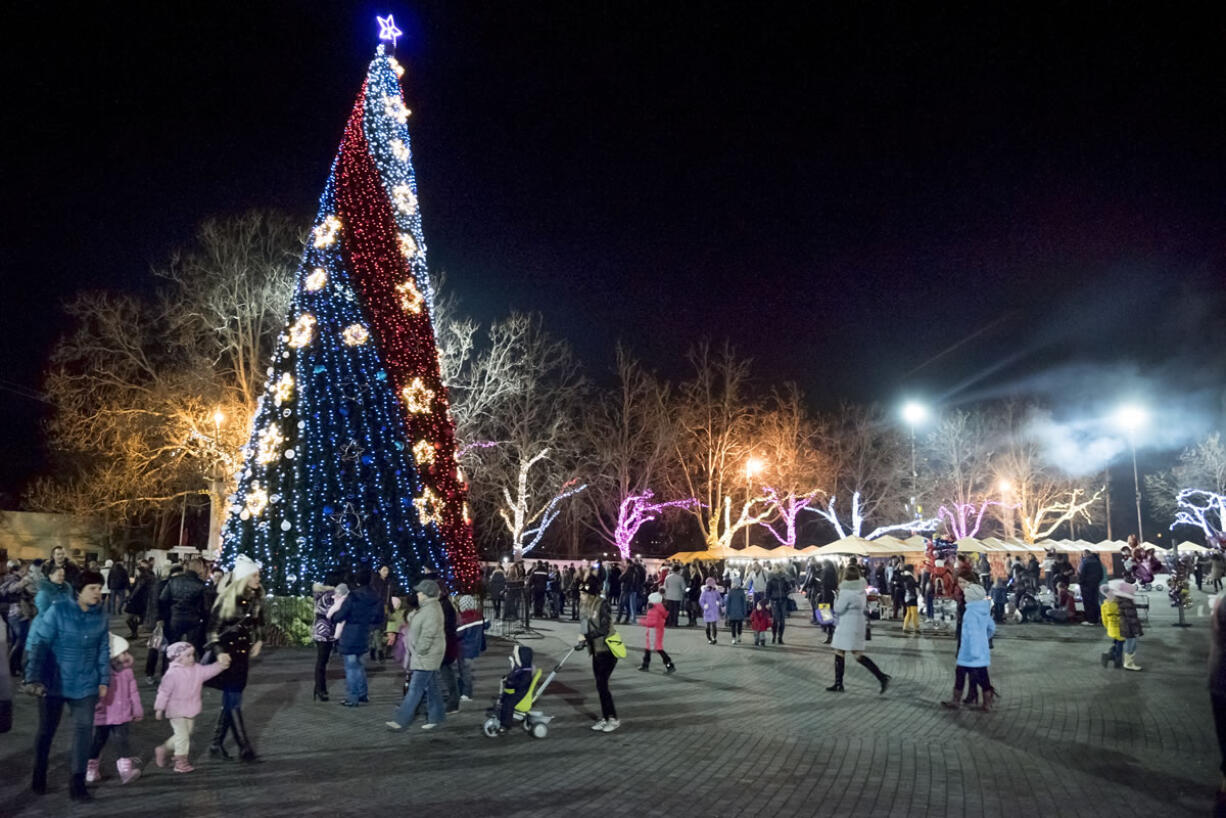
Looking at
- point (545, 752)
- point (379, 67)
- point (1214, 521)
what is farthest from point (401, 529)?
point (1214, 521)

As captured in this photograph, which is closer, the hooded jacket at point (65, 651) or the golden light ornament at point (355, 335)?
the hooded jacket at point (65, 651)

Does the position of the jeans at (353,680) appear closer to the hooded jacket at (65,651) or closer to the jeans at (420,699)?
the jeans at (420,699)

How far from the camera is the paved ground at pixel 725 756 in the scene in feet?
20.0

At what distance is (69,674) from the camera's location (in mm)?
6070

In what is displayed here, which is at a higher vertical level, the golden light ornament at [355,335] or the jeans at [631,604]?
the golden light ornament at [355,335]

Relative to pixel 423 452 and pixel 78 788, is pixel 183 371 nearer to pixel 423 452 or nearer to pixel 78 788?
pixel 423 452

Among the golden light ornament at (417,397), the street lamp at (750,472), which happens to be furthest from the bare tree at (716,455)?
the golden light ornament at (417,397)

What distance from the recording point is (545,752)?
773cm

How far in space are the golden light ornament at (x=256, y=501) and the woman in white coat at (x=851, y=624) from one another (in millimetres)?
9788

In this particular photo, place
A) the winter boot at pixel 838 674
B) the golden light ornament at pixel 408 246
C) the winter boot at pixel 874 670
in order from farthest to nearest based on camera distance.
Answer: the golden light ornament at pixel 408 246, the winter boot at pixel 838 674, the winter boot at pixel 874 670

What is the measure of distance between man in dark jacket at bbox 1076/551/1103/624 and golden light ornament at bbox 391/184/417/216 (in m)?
17.0

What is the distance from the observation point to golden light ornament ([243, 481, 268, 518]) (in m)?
14.9

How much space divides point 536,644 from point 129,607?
24.5 ft

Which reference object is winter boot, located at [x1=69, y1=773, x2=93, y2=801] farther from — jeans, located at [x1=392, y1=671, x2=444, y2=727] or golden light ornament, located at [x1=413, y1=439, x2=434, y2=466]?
golden light ornament, located at [x1=413, y1=439, x2=434, y2=466]
